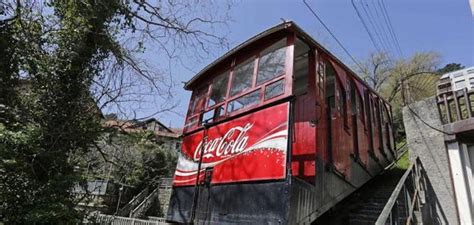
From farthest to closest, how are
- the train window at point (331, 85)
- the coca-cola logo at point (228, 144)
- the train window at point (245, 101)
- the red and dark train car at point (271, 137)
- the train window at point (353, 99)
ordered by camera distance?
the train window at point (353, 99) < the train window at point (331, 85) < the train window at point (245, 101) < the coca-cola logo at point (228, 144) < the red and dark train car at point (271, 137)

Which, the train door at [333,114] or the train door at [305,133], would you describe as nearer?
the train door at [305,133]

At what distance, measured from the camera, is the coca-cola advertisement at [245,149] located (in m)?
4.55

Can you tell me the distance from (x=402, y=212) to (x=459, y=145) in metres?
1.62

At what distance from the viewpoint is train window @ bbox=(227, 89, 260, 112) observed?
17.9 ft

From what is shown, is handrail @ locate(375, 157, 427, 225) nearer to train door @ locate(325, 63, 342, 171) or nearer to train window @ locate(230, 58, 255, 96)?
train door @ locate(325, 63, 342, 171)

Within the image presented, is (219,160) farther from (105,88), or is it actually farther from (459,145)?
(459,145)

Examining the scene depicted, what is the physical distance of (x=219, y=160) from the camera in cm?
557

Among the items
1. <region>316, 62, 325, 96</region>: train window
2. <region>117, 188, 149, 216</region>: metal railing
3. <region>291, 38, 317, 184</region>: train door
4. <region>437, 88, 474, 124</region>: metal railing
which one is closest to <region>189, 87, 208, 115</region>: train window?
<region>291, 38, 317, 184</region>: train door

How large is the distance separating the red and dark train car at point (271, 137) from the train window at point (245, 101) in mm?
24

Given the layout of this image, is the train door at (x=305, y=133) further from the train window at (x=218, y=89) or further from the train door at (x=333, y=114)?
the train window at (x=218, y=89)

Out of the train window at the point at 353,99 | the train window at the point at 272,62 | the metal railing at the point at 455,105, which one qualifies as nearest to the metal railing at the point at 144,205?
the train window at the point at 353,99

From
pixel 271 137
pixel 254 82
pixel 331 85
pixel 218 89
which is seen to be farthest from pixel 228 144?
pixel 331 85

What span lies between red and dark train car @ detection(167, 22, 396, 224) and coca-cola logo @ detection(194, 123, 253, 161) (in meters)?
0.02

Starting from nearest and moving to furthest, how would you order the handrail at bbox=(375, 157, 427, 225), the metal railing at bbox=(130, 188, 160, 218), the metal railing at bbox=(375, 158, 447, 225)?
the handrail at bbox=(375, 157, 427, 225), the metal railing at bbox=(375, 158, 447, 225), the metal railing at bbox=(130, 188, 160, 218)
